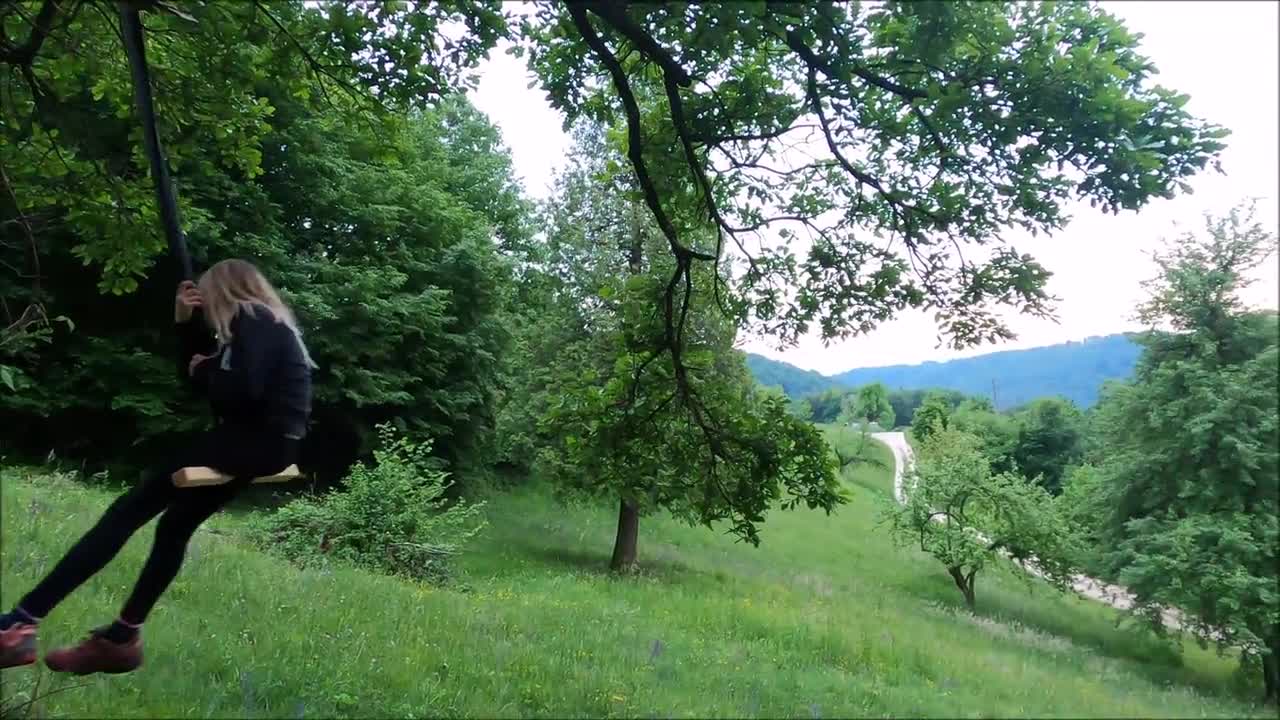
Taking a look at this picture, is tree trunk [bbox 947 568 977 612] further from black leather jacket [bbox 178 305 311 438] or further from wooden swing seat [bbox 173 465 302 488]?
wooden swing seat [bbox 173 465 302 488]

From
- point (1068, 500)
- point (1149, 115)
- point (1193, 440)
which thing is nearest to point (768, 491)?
point (1149, 115)

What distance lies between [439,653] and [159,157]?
3.52 m

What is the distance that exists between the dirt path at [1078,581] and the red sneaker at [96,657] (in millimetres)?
12716

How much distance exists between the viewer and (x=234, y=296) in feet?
9.45

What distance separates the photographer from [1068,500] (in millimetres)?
16766

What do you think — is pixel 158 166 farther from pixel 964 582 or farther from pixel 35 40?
pixel 964 582

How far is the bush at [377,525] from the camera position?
34.2 feet

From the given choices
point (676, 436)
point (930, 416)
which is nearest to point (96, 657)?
point (676, 436)

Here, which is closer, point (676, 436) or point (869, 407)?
point (676, 436)

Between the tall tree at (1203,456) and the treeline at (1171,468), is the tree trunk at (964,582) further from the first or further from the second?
the tall tree at (1203,456)

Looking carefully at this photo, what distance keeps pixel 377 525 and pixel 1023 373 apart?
8.49 m

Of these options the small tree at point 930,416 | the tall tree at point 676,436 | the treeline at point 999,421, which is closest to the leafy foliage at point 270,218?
the tall tree at point 676,436

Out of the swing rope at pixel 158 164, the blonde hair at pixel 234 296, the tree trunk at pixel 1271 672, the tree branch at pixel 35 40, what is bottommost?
the tree trunk at pixel 1271 672

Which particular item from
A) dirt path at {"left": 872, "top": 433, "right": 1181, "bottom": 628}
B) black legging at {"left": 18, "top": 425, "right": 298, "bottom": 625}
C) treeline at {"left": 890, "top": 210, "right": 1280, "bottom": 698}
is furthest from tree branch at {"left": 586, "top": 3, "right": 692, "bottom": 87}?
dirt path at {"left": 872, "top": 433, "right": 1181, "bottom": 628}
